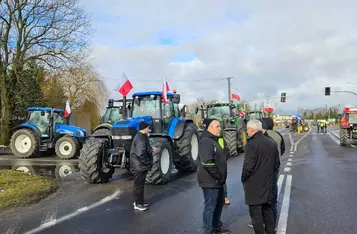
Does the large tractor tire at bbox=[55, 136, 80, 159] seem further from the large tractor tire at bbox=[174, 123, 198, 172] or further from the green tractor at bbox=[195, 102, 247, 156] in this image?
the large tractor tire at bbox=[174, 123, 198, 172]

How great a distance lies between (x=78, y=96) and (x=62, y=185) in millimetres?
34208

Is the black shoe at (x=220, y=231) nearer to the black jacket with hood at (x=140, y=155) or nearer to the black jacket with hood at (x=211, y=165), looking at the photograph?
the black jacket with hood at (x=211, y=165)

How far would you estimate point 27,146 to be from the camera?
16750 millimetres

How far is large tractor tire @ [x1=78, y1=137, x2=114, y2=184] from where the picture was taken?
895 cm

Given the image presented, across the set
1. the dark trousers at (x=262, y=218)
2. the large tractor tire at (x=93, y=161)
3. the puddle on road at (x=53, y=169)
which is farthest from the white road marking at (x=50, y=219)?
the puddle on road at (x=53, y=169)

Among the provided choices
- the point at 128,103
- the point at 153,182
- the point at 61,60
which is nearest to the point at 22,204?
the point at 153,182

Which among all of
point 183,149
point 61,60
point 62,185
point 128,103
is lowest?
point 62,185

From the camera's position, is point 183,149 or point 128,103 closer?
point 183,149

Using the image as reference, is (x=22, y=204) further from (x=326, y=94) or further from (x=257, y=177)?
(x=326, y=94)

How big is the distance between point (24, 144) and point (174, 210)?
12700mm

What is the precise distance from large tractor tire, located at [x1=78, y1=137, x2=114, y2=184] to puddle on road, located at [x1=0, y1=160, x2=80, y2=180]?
160 cm

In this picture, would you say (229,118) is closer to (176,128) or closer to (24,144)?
(176,128)

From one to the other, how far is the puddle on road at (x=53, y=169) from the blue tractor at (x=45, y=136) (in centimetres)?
169

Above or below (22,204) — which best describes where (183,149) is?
above
